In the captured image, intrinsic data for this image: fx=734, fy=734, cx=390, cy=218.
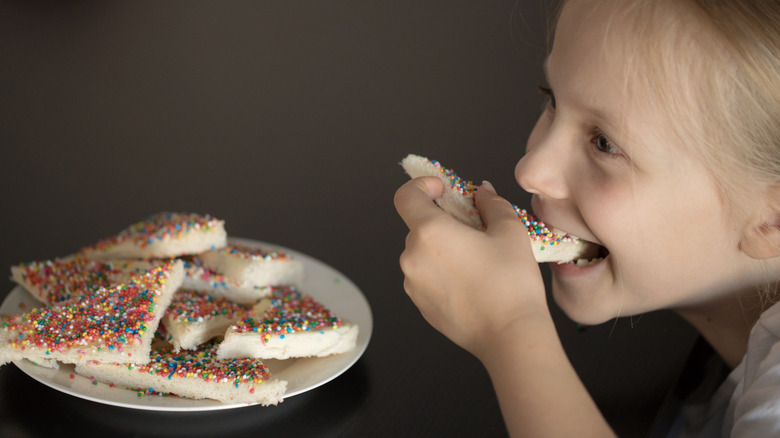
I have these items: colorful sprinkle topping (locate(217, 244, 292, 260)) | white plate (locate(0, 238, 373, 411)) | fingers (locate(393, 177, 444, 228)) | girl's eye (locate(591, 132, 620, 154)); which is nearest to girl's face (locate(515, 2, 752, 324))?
girl's eye (locate(591, 132, 620, 154))

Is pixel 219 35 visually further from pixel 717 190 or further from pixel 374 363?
pixel 717 190

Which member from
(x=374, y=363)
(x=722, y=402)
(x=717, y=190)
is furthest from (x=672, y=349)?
(x=374, y=363)

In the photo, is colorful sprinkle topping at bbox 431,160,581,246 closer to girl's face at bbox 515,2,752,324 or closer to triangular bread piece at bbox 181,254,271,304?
girl's face at bbox 515,2,752,324

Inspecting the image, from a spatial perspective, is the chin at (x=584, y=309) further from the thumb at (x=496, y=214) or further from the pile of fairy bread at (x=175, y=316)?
the pile of fairy bread at (x=175, y=316)

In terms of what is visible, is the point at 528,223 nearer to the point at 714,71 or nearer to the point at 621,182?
A: the point at 621,182

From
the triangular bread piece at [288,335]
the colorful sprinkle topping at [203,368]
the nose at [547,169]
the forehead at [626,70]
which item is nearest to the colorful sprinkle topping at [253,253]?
the triangular bread piece at [288,335]
